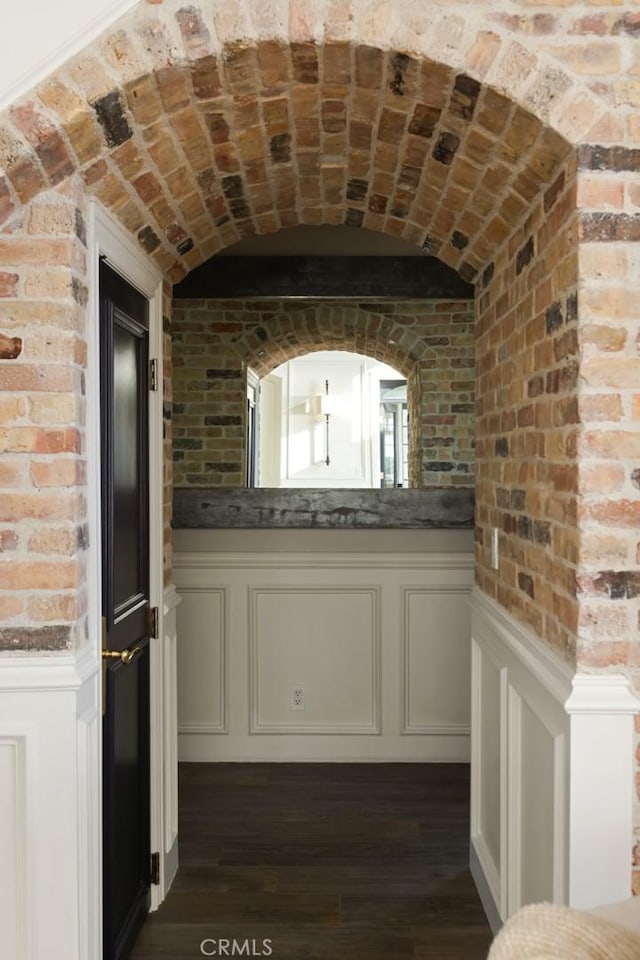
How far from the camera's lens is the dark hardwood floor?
8.62ft

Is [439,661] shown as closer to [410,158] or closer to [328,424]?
[328,424]

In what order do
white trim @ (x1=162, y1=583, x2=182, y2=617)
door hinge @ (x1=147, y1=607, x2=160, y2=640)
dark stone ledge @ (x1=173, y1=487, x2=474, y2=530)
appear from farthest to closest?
dark stone ledge @ (x1=173, y1=487, x2=474, y2=530), white trim @ (x1=162, y1=583, x2=182, y2=617), door hinge @ (x1=147, y1=607, x2=160, y2=640)

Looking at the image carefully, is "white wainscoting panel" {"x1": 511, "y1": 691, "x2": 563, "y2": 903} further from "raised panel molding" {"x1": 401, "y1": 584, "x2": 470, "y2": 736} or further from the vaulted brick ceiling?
"raised panel molding" {"x1": 401, "y1": 584, "x2": 470, "y2": 736}

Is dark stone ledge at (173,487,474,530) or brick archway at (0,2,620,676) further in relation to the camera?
dark stone ledge at (173,487,474,530)

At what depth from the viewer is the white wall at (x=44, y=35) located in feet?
5.81

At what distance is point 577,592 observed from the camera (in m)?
1.82

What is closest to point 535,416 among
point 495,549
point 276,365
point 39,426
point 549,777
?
point 495,549

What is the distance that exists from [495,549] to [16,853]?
1623 millimetres

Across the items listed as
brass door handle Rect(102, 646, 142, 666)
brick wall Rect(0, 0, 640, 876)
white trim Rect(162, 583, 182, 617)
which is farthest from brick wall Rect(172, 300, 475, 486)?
brick wall Rect(0, 0, 640, 876)

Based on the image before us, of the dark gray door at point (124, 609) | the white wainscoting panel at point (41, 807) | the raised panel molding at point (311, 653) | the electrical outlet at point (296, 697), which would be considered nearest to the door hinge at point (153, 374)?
the dark gray door at point (124, 609)

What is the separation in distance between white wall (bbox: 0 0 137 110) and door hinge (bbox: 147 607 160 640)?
5.28 feet

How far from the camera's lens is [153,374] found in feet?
9.16

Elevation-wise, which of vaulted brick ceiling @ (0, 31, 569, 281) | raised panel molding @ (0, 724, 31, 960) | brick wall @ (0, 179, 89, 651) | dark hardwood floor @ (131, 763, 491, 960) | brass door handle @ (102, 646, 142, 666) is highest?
vaulted brick ceiling @ (0, 31, 569, 281)

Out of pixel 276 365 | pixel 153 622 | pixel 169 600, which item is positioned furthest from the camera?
pixel 276 365
